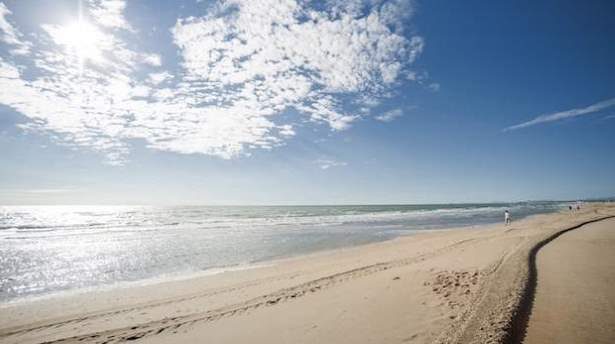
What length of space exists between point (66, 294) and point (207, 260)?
6.82 metres

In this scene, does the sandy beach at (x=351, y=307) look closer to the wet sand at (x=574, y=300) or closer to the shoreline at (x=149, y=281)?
the wet sand at (x=574, y=300)

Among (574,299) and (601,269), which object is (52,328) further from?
(601,269)

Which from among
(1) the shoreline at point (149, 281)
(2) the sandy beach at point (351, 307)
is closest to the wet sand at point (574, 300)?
(2) the sandy beach at point (351, 307)

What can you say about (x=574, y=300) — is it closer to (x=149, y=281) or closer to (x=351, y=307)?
(x=351, y=307)

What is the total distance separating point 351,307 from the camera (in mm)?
7637

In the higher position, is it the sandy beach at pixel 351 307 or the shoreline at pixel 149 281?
the sandy beach at pixel 351 307

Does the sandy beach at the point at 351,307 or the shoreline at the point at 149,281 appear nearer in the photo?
the sandy beach at the point at 351,307

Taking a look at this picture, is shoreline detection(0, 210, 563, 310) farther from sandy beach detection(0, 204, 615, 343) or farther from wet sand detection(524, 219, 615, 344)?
wet sand detection(524, 219, 615, 344)

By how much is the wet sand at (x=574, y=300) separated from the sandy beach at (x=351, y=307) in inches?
1.2

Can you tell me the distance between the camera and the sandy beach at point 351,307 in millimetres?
6059

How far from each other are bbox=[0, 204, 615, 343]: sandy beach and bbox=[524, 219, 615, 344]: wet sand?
0.03 metres

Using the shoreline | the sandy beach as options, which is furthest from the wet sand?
the shoreline

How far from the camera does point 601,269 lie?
31.5 ft

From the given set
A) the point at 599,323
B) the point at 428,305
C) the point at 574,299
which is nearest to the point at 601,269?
the point at 574,299
